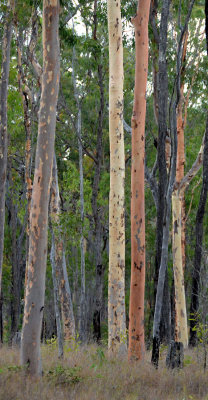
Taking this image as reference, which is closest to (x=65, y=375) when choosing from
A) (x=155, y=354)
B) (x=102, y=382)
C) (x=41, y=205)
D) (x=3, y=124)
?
(x=102, y=382)

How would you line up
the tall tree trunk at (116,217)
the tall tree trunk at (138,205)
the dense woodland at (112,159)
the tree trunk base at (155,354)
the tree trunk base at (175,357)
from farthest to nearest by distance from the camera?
1. the tall tree trunk at (116,217)
2. the tall tree trunk at (138,205)
3. the tree trunk base at (155,354)
4. the tree trunk base at (175,357)
5. the dense woodland at (112,159)

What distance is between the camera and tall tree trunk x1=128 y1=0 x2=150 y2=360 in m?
8.77

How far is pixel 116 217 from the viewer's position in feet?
31.5

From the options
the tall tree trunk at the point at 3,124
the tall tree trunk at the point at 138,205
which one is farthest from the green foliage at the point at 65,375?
the tall tree trunk at the point at 3,124

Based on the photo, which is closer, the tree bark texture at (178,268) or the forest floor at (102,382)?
the forest floor at (102,382)

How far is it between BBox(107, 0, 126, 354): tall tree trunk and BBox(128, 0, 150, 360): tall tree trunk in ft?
1.78

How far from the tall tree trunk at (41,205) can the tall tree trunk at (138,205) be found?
6.99 ft

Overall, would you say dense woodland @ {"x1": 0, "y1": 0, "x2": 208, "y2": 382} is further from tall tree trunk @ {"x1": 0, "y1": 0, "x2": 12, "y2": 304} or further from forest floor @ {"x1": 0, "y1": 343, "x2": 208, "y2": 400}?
forest floor @ {"x1": 0, "y1": 343, "x2": 208, "y2": 400}

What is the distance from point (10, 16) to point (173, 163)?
582cm

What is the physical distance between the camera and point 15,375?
6586 mm

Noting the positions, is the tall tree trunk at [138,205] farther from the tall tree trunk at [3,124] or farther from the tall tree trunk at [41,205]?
the tall tree trunk at [3,124]

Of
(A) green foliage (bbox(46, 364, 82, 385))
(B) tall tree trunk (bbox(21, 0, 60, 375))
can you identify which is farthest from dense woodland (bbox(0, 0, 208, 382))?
(A) green foliage (bbox(46, 364, 82, 385))

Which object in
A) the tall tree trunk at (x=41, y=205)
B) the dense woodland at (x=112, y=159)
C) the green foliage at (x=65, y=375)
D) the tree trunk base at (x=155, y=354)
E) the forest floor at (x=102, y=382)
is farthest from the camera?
the tree trunk base at (x=155, y=354)

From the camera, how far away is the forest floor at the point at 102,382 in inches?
237
